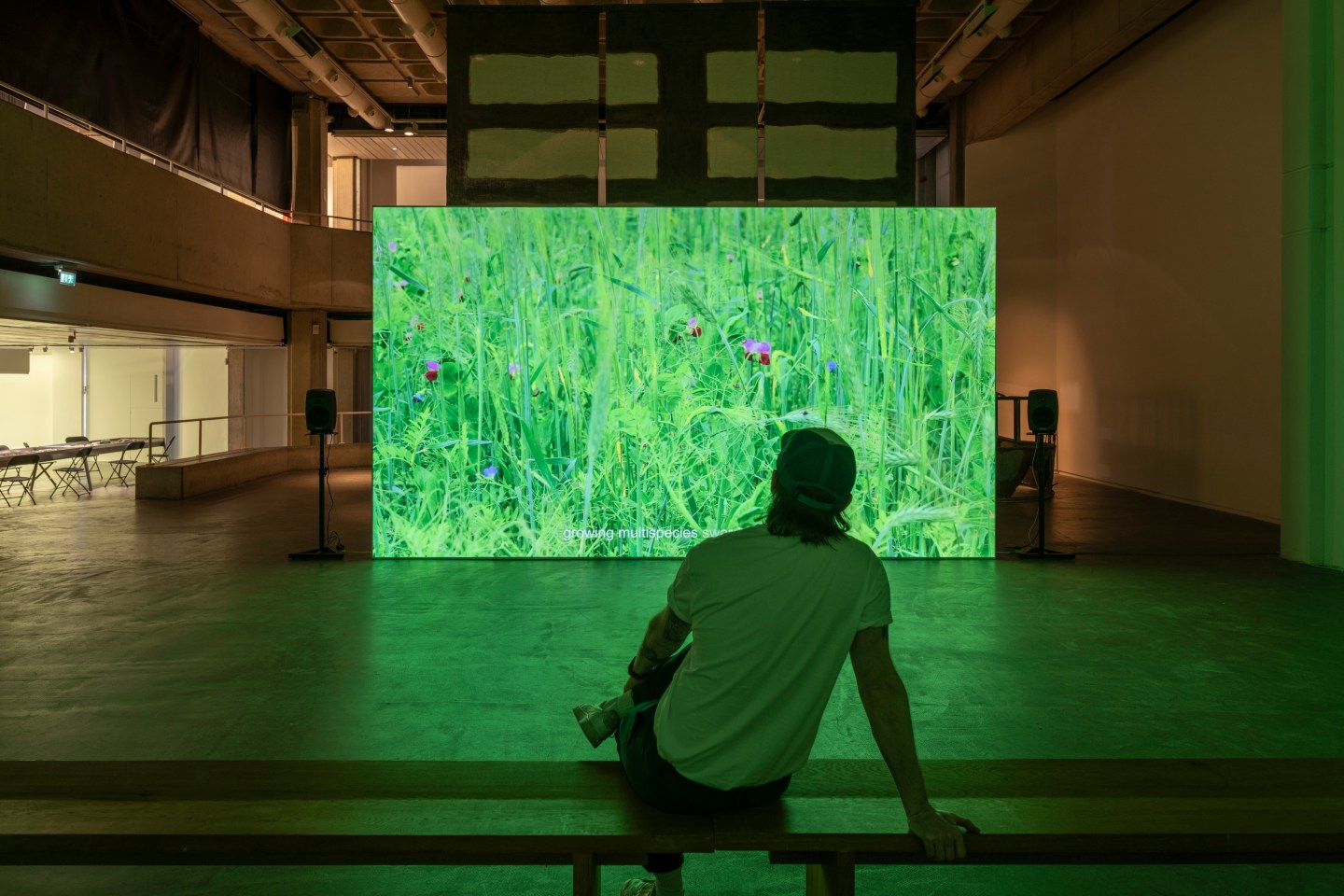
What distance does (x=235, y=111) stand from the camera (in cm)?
1611

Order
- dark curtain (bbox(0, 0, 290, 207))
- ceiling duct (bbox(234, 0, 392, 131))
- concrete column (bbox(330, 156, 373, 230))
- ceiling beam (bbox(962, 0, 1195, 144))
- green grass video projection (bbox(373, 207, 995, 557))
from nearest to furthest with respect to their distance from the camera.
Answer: green grass video projection (bbox(373, 207, 995, 557)), dark curtain (bbox(0, 0, 290, 207)), ceiling beam (bbox(962, 0, 1195, 144)), ceiling duct (bbox(234, 0, 392, 131)), concrete column (bbox(330, 156, 373, 230))

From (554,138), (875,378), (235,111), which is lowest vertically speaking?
(875,378)

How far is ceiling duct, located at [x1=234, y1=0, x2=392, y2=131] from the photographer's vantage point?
1327 cm

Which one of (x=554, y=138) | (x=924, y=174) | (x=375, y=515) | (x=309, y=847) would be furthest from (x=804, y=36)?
(x=924, y=174)

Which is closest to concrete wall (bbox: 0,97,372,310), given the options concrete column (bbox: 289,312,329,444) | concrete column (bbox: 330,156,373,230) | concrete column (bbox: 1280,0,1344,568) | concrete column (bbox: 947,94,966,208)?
concrete column (bbox: 289,312,329,444)

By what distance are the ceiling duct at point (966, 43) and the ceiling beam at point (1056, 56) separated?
772mm

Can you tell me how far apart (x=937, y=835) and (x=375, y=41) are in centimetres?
1608

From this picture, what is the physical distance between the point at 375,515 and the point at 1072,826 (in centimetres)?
650

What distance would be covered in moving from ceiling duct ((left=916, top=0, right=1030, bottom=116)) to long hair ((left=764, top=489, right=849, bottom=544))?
11.8 metres

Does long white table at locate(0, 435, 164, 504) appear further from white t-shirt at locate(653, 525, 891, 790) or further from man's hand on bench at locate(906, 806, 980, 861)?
man's hand on bench at locate(906, 806, 980, 861)

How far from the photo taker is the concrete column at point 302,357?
58.2 ft

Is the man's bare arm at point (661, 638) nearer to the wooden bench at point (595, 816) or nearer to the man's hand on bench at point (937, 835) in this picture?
the wooden bench at point (595, 816)

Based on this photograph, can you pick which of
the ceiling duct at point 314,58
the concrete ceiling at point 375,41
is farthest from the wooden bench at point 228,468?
the concrete ceiling at point 375,41

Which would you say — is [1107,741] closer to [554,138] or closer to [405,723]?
[405,723]
